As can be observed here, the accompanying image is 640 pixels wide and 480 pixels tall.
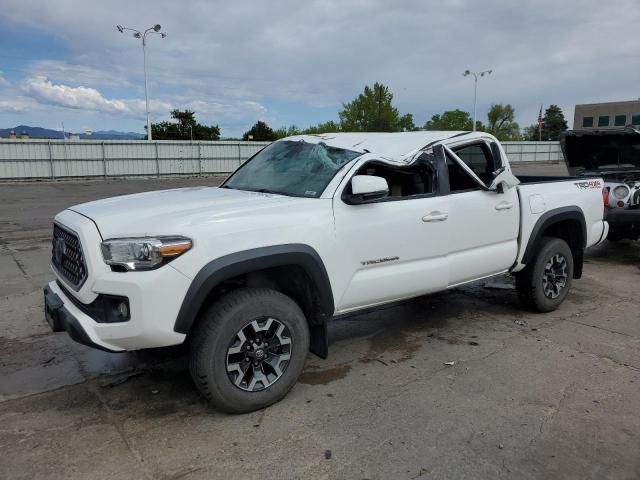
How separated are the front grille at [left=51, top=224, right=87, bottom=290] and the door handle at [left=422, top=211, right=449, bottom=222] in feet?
8.01

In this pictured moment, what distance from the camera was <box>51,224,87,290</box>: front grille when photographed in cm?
315

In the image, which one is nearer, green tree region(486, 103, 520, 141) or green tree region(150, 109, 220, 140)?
green tree region(150, 109, 220, 140)

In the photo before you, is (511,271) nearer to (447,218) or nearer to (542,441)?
(447,218)

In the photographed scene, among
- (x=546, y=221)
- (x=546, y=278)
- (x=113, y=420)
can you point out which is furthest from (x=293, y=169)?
(x=546, y=278)

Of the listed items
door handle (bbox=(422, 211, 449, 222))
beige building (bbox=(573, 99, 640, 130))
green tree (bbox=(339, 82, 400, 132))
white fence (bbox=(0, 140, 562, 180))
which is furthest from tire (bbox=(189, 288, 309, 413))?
beige building (bbox=(573, 99, 640, 130))

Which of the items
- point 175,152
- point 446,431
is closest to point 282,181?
point 446,431

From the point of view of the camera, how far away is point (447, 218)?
4246 millimetres

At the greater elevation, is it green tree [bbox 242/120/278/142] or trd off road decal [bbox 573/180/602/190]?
green tree [bbox 242/120/278/142]

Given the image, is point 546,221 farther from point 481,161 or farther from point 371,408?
point 371,408

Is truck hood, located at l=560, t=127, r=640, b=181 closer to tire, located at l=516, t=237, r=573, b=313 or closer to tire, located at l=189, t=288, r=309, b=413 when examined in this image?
tire, located at l=516, t=237, r=573, b=313

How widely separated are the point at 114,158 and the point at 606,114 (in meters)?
80.4

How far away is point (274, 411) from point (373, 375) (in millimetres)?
895

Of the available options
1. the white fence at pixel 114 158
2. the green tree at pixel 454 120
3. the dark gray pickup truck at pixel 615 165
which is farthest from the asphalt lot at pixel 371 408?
the green tree at pixel 454 120

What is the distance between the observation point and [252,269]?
320 cm
